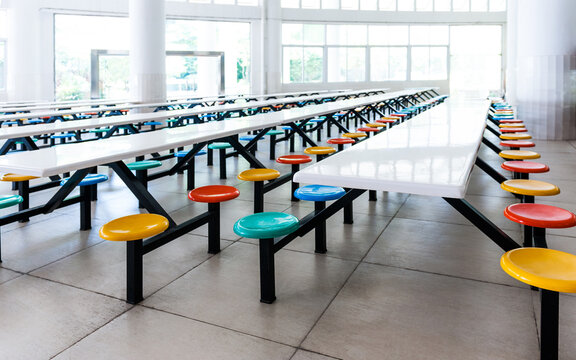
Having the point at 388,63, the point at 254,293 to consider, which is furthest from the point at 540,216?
the point at 388,63

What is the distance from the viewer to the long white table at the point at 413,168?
55.4 inches

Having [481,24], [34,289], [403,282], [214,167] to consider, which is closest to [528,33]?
[214,167]

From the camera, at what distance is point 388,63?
17.7 meters

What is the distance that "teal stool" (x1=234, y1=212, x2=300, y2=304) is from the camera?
6.22 feet

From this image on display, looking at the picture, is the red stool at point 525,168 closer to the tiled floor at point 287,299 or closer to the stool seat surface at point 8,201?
the tiled floor at point 287,299

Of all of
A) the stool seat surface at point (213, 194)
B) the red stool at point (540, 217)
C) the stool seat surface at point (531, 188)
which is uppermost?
the stool seat surface at point (531, 188)

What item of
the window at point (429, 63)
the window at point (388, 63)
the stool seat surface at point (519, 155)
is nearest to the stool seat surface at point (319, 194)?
the stool seat surface at point (519, 155)

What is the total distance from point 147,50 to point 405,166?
29.0 feet

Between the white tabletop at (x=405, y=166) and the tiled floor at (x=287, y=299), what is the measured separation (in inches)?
25.4

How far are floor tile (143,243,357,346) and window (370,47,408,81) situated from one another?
16145 millimetres

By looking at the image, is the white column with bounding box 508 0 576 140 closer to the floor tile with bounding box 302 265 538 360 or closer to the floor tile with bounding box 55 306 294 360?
the floor tile with bounding box 302 265 538 360

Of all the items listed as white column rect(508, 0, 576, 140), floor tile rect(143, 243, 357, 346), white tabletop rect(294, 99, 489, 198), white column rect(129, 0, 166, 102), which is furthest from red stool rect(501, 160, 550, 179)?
white column rect(129, 0, 166, 102)

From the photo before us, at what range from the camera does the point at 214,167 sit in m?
5.51

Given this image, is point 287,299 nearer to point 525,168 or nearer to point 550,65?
point 525,168
